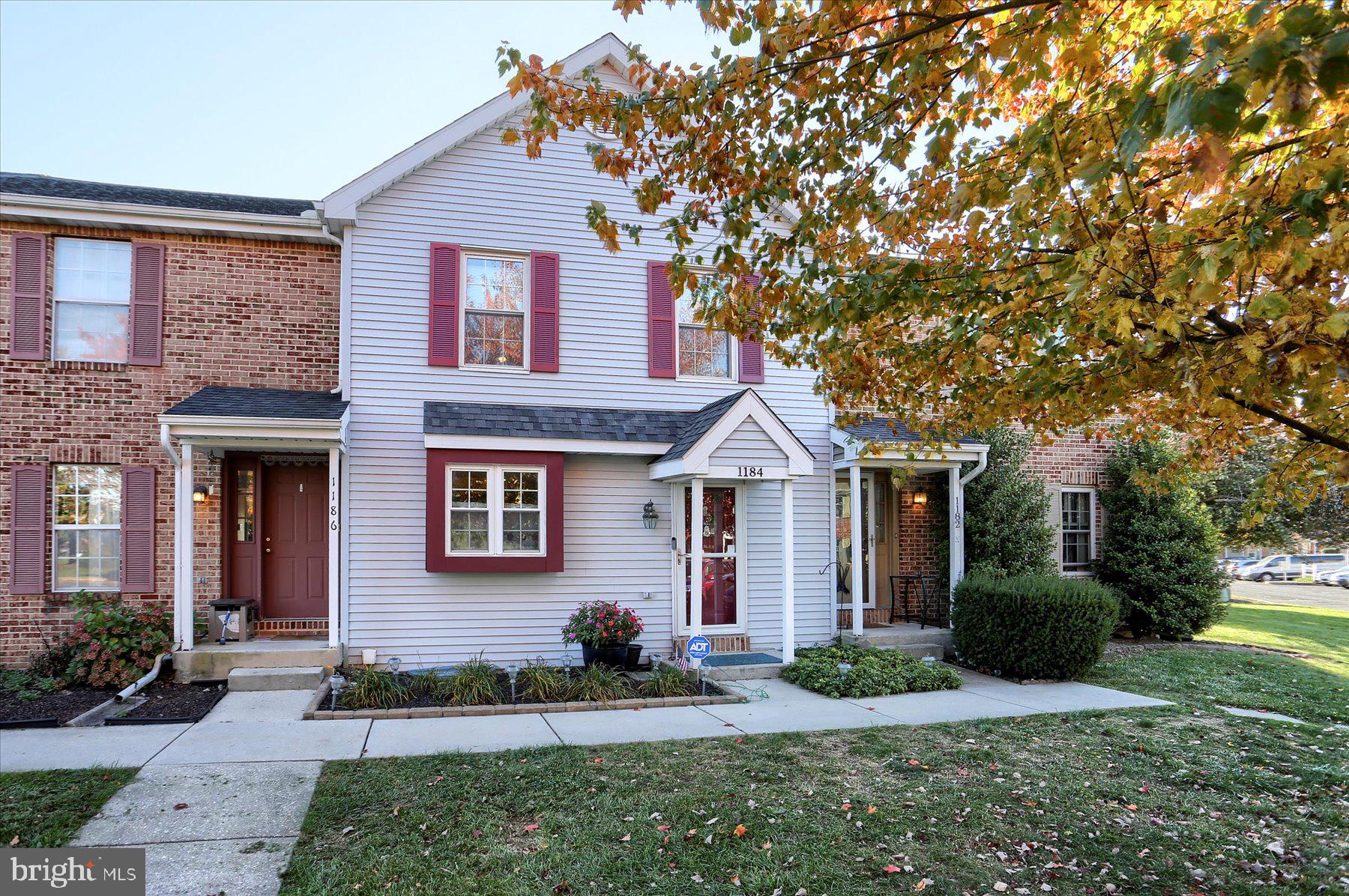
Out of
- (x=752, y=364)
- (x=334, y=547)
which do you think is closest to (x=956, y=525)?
(x=752, y=364)

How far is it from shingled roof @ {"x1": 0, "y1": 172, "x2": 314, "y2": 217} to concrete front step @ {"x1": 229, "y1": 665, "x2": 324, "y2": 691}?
5.69 metres

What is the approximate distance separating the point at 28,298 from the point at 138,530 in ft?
10.1

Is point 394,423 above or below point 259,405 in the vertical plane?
below

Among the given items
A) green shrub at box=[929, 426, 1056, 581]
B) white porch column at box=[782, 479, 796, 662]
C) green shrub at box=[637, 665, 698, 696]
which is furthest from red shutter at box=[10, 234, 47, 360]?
green shrub at box=[929, 426, 1056, 581]

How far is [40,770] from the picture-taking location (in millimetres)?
6027

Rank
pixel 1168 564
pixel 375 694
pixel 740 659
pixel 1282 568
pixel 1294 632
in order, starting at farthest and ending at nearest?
pixel 1282 568 → pixel 1294 632 → pixel 1168 564 → pixel 740 659 → pixel 375 694

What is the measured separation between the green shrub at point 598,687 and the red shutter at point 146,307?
6660mm

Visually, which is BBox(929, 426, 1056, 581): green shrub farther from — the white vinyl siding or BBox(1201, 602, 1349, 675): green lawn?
BBox(1201, 602, 1349, 675): green lawn

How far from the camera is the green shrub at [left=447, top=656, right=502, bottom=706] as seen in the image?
27.6 feet

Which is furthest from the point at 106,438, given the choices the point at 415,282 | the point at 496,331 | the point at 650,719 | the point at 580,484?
the point at 650,719

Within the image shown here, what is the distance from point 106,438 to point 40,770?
5265 mm

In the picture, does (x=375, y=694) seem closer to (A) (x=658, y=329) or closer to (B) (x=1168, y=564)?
(A) (x=658, y=329)

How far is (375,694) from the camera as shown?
327 inches

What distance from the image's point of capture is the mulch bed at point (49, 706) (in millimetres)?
7449
